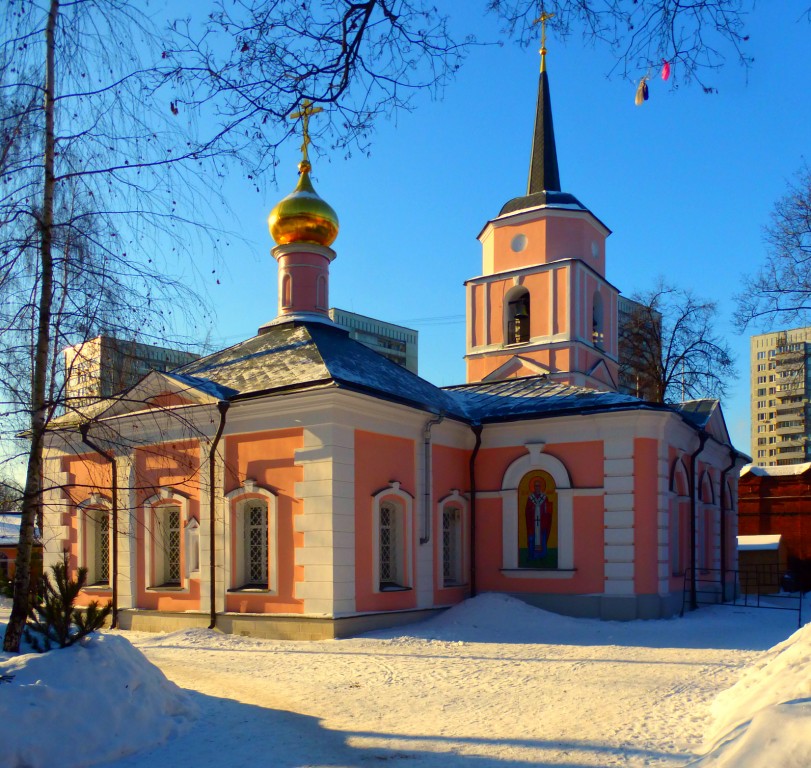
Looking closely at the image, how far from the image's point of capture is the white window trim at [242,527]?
1267cm

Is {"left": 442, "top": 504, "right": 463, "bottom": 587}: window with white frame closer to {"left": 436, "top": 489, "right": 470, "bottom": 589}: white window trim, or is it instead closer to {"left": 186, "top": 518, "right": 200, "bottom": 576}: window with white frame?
{"left": 436, "top": 489, "right": 470, "bottom": 589}: white window trim

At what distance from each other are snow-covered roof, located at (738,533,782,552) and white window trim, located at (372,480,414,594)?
12.7 meters

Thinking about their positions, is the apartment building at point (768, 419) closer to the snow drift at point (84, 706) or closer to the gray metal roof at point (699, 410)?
the gray metal roof at point (699, 410)

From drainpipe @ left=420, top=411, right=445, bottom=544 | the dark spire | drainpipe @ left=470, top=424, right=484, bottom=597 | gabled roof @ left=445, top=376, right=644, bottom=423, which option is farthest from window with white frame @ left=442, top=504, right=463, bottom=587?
the dark spire

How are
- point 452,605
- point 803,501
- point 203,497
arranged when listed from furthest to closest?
point 803,501 → point 452,605 → point 203,497

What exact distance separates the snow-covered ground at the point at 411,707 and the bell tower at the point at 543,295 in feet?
30.8

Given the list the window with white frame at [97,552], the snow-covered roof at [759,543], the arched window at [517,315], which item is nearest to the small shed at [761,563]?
the snow-covered roof at [759,543]

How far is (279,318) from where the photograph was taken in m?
16.8

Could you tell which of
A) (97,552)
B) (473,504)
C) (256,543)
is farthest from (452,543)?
(97,552)

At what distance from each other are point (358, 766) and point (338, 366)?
8.41m

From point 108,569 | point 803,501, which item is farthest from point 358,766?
point 803,501

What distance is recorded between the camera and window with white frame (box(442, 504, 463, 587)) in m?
15.0

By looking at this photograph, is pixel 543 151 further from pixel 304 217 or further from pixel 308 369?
pixel 308 369

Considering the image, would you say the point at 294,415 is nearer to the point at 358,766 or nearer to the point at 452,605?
the point at 452,605
